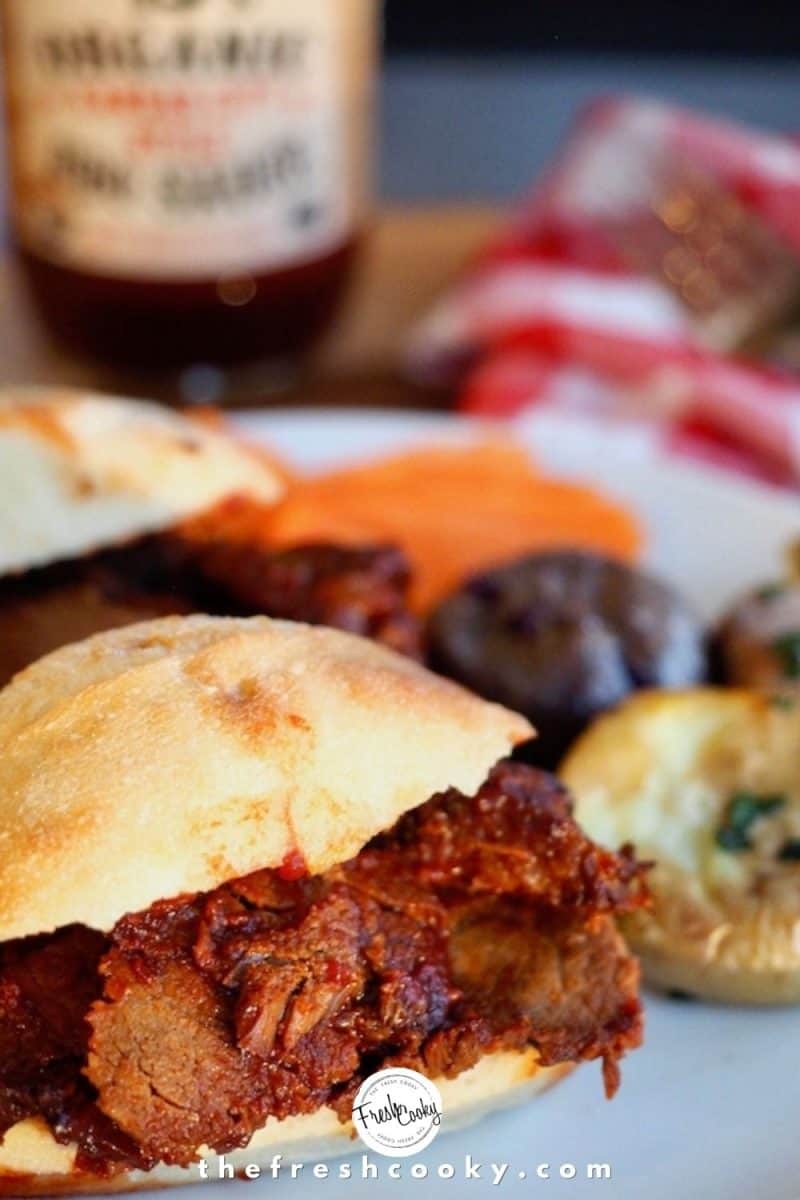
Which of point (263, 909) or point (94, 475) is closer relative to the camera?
point (263, 909)

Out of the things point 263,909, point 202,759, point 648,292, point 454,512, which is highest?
point 202,759

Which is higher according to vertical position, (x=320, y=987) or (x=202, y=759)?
(x=202, y=759)

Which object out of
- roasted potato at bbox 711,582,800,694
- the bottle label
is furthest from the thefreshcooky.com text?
the bottle label

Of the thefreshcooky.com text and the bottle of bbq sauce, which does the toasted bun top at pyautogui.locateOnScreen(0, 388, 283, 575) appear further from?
the thefreshcooky.com text

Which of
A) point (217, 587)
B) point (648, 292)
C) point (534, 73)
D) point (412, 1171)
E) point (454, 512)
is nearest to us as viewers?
point (412, 1171)

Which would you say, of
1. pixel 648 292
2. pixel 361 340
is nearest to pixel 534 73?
pixel 361 340

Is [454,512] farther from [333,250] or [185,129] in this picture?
[185,129]

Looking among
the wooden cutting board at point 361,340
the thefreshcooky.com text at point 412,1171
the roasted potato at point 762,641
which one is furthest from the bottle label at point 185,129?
→ the thefreshcooky.com text at point 412,1171
